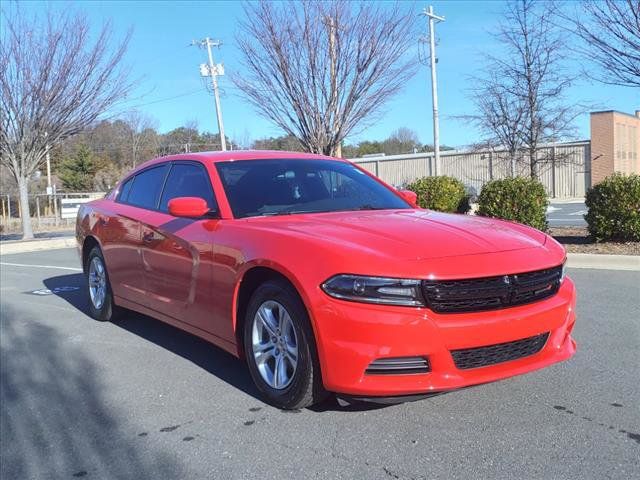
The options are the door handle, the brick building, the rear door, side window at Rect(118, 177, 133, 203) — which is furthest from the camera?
the brick building

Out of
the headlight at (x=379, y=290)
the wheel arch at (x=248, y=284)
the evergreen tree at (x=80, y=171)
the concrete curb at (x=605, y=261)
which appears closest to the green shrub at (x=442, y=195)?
the concrete curb at (x=605, y=261)

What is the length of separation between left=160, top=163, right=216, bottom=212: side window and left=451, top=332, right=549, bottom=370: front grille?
7.10ft

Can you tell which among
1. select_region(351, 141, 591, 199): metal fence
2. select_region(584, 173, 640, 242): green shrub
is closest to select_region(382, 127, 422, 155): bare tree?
select_region(351, 141, 591, 199): metal fence

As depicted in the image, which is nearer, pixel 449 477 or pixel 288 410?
pixel 449 477

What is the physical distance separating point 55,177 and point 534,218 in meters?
Answer: 53.1

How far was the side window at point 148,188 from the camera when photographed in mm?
5426

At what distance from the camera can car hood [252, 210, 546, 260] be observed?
133 inches

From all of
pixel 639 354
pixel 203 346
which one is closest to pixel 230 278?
pixel 203 346

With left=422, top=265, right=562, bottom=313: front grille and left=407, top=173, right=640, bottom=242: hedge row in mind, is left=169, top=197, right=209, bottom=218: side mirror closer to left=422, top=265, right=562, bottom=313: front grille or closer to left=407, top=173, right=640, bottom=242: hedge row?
left=422, top=265, right=562, bottom=313: front grille

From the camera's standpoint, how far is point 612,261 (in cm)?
914

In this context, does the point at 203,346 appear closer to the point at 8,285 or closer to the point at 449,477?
the point at 449,477

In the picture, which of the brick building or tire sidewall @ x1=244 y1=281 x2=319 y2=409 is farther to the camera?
the brick building

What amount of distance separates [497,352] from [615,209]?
8.28 m

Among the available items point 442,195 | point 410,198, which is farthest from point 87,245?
point 442,195
